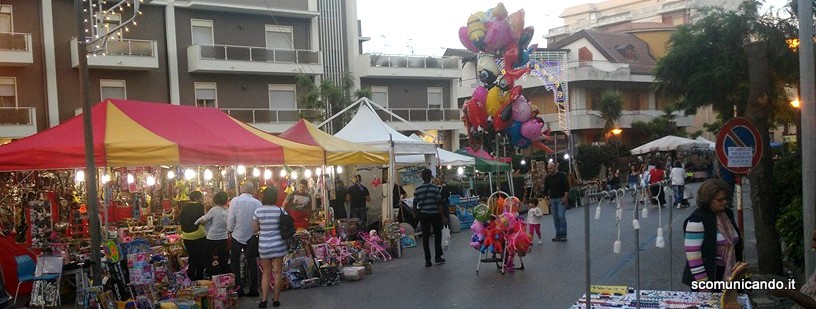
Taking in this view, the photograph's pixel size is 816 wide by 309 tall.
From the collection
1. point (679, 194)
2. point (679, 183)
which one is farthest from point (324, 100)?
point (679, 183)

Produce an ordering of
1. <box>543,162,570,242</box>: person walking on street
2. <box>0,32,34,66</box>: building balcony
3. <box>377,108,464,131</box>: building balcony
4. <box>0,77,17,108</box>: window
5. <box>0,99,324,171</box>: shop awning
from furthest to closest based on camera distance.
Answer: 1. <box>377,108,464,131</box>: building balcony
2. <box>0,77,17,108</box>: window
3. <box>0,32,34,66</box>: building balcony
4. <box>543,162,570,242</box>: person walking on street
5. <box>0,99,324,171</box>: shop awning

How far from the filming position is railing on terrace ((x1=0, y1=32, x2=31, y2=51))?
26.3 meters

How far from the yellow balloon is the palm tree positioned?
33181 mm

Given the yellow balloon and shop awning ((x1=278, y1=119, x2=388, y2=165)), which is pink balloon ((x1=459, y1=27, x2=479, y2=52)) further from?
shop awning ((x1=278, y1=119, x2=388, y2=165))

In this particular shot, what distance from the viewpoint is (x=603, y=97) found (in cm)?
4488

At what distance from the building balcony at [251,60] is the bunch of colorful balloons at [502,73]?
19795 mm

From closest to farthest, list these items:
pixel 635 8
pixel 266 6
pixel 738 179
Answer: pixel 738 179 < pixel 266 6 < pixel 635 8

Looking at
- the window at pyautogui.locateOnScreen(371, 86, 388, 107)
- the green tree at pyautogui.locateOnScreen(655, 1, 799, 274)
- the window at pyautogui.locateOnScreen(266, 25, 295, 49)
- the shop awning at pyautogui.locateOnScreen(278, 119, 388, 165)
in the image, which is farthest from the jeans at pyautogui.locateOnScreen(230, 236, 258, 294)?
the window at pyautogui.locateOnScreen(371, 86, 388, 107)

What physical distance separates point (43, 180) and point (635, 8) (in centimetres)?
6711

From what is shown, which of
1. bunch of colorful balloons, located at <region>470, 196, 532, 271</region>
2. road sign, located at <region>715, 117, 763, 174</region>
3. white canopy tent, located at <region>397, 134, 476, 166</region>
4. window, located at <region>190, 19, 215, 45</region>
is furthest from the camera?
window, located at <region>190, 19, 215, 45</region>

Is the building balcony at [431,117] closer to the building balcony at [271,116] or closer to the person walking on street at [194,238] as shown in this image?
the building balcony at [271,116]

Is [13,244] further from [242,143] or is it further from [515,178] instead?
[515,178]

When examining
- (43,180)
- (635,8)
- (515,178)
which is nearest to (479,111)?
(43,180)

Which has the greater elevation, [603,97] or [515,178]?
[603,97]
